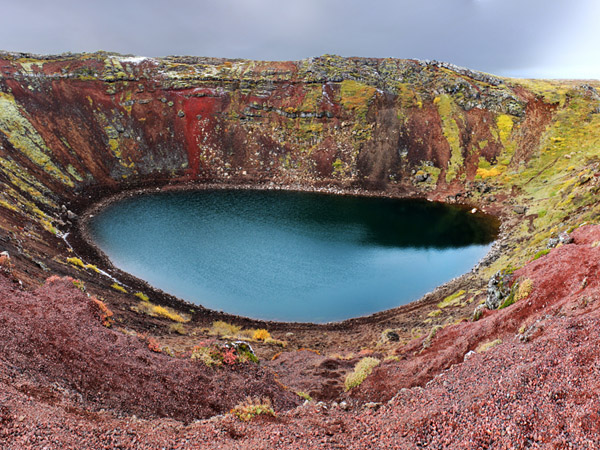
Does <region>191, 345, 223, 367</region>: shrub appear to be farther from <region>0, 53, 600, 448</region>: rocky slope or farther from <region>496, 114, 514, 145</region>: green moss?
<region>496, 114, 514, 145</region>: green moss

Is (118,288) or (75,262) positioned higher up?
(75,262)

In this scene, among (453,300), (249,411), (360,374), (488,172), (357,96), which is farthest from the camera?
(357,96)

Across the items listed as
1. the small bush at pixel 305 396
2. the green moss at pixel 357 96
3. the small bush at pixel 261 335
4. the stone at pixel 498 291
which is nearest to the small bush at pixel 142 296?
the small bush at pixel 261 335

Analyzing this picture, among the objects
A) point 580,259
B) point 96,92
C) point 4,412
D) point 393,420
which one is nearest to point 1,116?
point 96,92

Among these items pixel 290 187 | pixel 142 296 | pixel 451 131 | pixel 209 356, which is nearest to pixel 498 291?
pixel 209 356

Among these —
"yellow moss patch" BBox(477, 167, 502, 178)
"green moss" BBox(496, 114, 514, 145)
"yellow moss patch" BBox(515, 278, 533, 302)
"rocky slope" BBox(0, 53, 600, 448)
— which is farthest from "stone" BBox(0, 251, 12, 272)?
"green moss" BBox(496, 114, 514, 145)

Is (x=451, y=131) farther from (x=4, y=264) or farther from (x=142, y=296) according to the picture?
(x=4, y=264)
